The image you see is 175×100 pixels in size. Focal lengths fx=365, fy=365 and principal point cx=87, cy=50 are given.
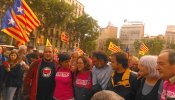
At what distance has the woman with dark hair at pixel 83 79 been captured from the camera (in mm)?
6336

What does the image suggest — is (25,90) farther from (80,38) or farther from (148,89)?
(80,38)

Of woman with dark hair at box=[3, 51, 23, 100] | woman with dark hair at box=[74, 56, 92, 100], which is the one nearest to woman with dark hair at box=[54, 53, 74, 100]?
woman with dark hair at box=[74, 56, 92, 100]

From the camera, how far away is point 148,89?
4.80m

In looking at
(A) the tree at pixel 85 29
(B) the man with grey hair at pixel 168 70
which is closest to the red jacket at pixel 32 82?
(B) the man with grey hair at pixel 168 70

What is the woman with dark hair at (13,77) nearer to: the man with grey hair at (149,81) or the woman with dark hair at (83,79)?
the woman with dark hair at (83,79)

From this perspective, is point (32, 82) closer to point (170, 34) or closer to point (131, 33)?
point (131, 33)

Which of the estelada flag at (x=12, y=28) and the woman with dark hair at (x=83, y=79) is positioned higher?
the estelada flag at (x=12, y=28)

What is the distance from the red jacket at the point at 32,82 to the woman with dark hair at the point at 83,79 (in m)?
0.98

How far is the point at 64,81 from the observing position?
6668 mm

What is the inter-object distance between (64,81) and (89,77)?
1.85ft

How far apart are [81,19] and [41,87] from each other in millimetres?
63615

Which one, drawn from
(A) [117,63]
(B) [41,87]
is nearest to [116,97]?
(A) [117,63]

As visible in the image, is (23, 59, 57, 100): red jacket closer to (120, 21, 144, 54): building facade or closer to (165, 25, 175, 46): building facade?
(120, 21, 144, 54): building facade

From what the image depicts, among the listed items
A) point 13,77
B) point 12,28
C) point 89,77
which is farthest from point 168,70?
point 12,28
